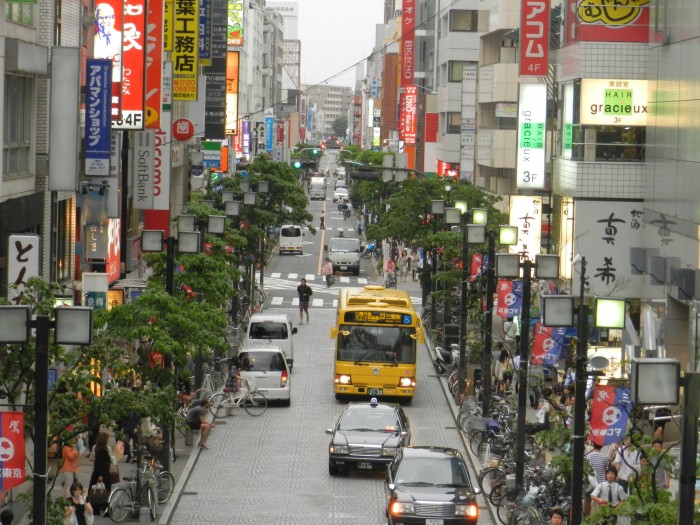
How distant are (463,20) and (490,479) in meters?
68.5

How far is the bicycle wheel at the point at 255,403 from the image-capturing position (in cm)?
3684

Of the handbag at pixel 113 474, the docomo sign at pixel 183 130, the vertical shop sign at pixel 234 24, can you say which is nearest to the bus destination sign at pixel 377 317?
the handbag at pixel 113 474

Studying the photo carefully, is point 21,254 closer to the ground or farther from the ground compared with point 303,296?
farther from the ground

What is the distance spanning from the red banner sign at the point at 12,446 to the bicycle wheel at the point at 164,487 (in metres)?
10.6

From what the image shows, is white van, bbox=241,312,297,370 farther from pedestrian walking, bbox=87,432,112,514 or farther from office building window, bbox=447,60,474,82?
office building window, bbox=447,60,474,82

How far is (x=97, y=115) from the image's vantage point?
3130cm

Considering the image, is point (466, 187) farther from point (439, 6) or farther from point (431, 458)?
point (439, 6)

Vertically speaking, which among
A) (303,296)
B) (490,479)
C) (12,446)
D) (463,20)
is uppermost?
(463,20)

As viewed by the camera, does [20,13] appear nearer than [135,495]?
No

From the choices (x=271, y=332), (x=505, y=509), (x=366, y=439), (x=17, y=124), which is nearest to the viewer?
(x=505, y=509)

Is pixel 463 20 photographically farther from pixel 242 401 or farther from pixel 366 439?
pixel 366 439

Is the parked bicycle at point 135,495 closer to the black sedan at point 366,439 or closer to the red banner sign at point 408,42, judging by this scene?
the black sedan at point 366,439

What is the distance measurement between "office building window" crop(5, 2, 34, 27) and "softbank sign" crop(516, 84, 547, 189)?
19.3m

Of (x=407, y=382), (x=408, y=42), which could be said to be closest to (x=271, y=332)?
(x=407, y=382)
